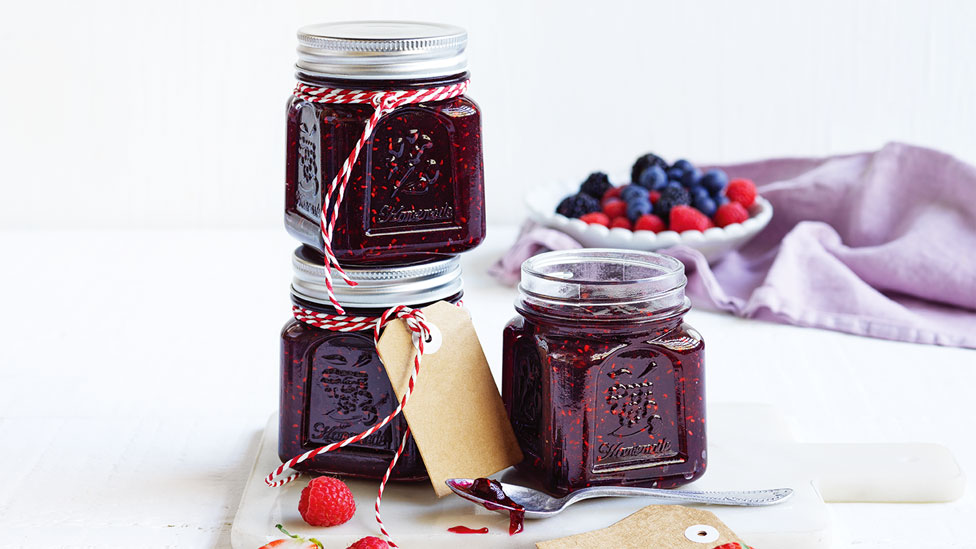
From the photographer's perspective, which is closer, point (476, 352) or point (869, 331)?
point (476, 352)

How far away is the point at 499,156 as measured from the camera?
8.27ft

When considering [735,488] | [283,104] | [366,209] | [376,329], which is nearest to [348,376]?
[376,329]

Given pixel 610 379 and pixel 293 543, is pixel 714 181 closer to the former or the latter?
pixel 610 379

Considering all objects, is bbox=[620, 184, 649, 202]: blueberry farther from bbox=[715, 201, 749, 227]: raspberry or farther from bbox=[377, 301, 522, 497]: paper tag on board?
bbox=[377, 301, 522, 497]: paper tag on board

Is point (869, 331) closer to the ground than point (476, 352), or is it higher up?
closer to the ground

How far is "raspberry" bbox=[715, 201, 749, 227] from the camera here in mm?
2070

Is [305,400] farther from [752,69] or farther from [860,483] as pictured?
[752,69]

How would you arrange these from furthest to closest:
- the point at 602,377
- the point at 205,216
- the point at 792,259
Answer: the point at 205,216 < the point at 792,259 < the point at 602,377

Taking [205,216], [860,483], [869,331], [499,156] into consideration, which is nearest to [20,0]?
[205,216]

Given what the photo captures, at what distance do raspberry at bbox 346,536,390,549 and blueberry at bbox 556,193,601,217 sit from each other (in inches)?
47.3

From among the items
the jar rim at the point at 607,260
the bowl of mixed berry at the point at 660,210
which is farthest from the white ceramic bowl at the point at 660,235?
the jar rim at the point at 607,260

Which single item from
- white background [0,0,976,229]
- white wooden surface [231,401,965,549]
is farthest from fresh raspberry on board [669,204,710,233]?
white wooden surface [231,401,965,549]

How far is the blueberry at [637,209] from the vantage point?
2.04 metres

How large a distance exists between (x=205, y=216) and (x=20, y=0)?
0.59m
